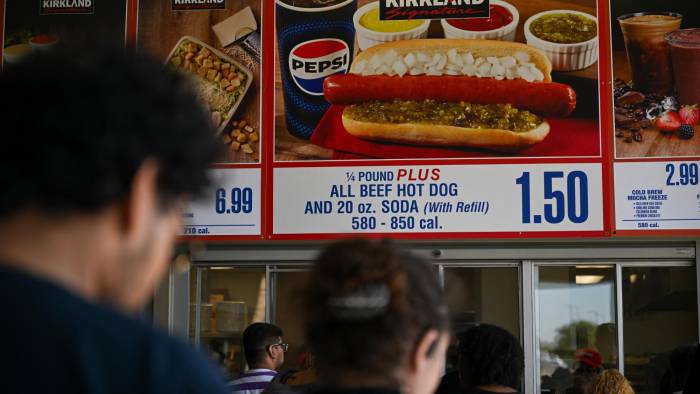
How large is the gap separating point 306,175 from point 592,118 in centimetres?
206

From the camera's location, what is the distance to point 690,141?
23.5 feet

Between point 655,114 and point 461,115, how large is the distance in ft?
4.40

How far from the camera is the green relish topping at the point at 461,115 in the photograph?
24.0 ft

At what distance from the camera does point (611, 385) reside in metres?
4.79

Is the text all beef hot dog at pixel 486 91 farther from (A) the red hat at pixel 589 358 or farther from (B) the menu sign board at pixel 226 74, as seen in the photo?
(A) the red hat at pixel 589 358

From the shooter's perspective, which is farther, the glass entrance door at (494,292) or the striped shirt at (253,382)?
the glass entrance door at (494,292)

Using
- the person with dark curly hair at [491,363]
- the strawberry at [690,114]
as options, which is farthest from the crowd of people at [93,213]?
the strawberry at [690,114]

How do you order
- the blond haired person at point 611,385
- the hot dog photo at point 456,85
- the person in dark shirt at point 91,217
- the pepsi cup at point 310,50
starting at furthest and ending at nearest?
the pepsi cup at point 310,50 < the hot dog photo at point 456,85 < the blond haired person at point 611,385 < the person in dark shirt at point 91,217

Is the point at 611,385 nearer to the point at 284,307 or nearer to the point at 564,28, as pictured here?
the point at 564,28

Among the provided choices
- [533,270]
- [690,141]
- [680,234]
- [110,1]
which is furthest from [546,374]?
[110,1]

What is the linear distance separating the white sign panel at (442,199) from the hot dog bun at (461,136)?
156 mm

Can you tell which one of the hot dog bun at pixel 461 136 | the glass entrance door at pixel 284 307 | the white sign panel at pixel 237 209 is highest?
the hot dog bun at pixel 461 136
